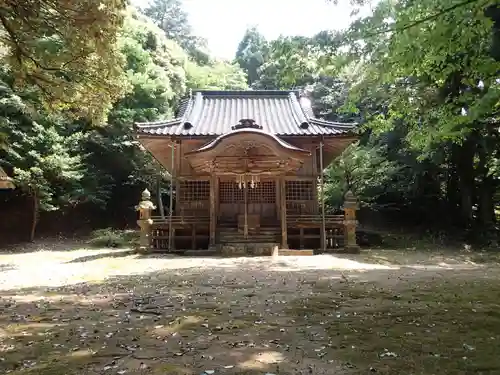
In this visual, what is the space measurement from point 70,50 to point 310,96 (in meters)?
25.2

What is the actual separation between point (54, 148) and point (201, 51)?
70.9 ft

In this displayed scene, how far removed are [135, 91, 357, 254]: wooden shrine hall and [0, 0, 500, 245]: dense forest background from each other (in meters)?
1.93

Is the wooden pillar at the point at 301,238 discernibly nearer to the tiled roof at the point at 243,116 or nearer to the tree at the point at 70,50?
the tiled roof at the point at 243,116

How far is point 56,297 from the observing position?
18.3 ft

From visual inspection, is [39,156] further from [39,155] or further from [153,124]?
[153,124]

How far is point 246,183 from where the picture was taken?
→ 1385cm

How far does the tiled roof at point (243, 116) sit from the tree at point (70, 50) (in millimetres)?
7018

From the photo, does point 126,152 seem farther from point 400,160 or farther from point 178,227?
point 400,160

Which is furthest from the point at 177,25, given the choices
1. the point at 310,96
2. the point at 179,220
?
the point at 179,220

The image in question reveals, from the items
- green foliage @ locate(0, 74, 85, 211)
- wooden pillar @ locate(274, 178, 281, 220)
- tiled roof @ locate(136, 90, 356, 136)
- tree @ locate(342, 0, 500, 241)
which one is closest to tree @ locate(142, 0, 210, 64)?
tiled roof @ locate(136, 90, 356, 136)

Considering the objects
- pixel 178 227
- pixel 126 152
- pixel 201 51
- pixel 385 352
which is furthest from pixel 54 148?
pixel 201 51

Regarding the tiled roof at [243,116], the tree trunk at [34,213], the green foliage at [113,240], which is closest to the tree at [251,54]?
the tiled roof at [243,116]

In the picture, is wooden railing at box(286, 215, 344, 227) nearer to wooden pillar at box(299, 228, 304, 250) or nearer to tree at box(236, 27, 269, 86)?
wooden pillar at box(299, 228, 304, 250)

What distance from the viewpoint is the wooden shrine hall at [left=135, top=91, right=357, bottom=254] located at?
13031 mm
